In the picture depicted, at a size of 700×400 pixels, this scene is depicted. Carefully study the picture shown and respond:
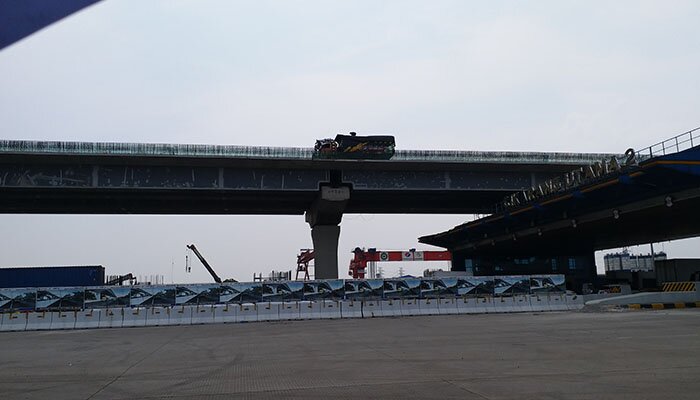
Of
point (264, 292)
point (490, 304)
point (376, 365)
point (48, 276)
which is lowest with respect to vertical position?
point (376, 365)

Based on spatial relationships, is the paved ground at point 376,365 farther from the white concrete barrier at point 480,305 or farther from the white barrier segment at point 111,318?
the white concrete barrier at point 480,305

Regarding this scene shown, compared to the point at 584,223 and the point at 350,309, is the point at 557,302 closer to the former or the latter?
the point at 350,309

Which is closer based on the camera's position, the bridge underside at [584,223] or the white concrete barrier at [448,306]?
the white concrete barrier at [448,306]

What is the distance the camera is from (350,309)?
32750 millimetres

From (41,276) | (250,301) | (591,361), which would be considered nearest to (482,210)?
(250,301)

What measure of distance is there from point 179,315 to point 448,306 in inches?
598

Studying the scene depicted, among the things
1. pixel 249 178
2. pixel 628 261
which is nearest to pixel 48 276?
pixel 249 178

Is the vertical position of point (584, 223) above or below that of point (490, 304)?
above

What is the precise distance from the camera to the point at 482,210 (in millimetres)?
66375

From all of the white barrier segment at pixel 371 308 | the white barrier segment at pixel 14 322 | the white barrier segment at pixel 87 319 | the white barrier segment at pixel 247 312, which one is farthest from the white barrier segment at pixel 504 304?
the white barrier segment at pixel 14 322

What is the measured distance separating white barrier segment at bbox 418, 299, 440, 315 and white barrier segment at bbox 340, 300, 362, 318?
357cm

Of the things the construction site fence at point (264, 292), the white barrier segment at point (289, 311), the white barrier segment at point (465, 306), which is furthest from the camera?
the white barrier segment at point (465, 306)

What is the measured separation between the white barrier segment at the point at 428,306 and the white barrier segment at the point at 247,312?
30.8 ft

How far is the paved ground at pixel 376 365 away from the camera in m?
9.62
